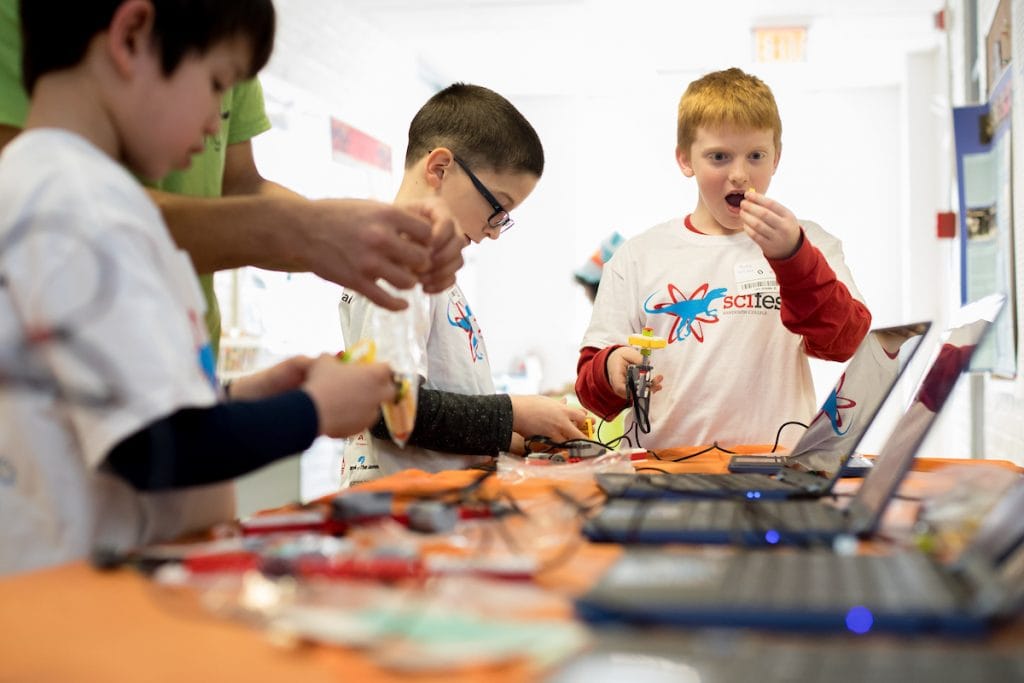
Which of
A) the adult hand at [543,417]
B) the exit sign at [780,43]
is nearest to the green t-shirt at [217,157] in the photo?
the adult hand at [543,417]

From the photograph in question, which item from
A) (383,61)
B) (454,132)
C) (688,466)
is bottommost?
(688,466)

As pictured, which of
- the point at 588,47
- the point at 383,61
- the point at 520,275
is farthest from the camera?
the point at 520,275

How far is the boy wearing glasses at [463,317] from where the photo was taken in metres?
1.57

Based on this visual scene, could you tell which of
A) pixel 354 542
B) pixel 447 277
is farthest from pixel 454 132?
pixel 354 542

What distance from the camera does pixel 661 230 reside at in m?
2.16

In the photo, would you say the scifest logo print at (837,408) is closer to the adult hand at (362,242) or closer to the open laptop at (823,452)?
the open laptop at (823,452)

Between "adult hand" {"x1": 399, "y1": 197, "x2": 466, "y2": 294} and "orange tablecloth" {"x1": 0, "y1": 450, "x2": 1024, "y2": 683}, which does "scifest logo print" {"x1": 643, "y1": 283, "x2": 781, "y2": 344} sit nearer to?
"adult hand" {"x1": 399, "y1": 197, "x2": 466, "y2": 294}

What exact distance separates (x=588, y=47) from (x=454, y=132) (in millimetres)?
4350

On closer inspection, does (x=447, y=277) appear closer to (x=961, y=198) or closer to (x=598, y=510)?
(x=598, y=510)

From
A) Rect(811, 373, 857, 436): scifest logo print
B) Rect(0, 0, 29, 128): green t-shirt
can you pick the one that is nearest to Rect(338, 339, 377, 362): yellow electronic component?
Rect(0, 0, 29, 128): green t-shirt

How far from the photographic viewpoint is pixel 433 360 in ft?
5.62

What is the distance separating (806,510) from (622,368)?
0.87m

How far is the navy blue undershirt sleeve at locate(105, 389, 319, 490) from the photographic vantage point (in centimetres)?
75

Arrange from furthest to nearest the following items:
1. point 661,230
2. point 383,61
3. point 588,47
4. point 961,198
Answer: point 588,47 → point 383,61 → point 961,198 → point 661,230
